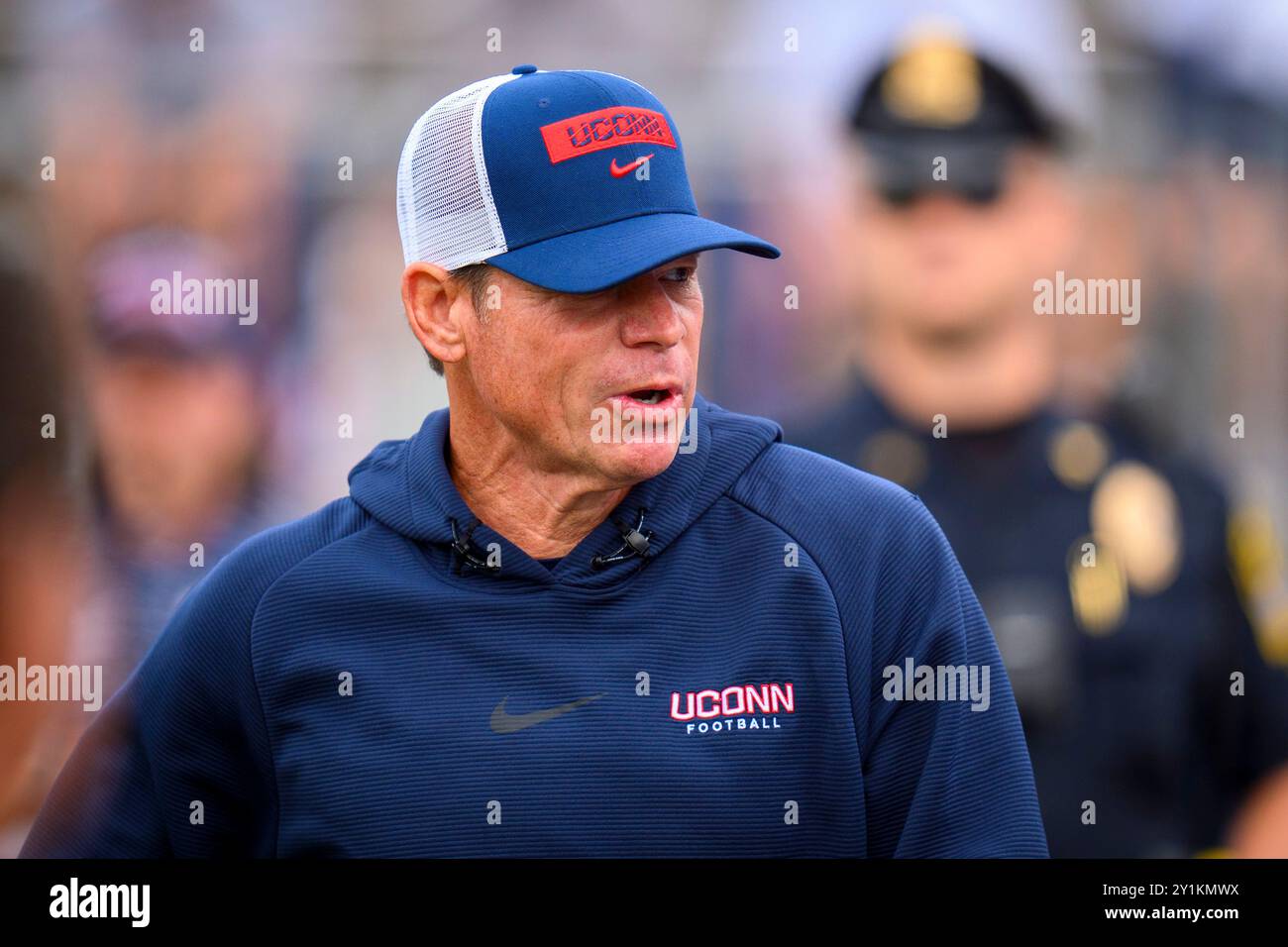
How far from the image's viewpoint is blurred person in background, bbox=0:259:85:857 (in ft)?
8.48

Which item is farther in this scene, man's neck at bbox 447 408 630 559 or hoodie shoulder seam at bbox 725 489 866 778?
man's neck at bbox 447 408 630 559

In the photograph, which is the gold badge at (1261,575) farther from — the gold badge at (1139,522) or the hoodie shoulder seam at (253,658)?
the hoodie shoulder seam at (253,658)

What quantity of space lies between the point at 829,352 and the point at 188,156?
1199mm

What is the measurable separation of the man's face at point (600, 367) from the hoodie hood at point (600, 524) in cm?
4

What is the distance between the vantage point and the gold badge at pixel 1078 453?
2555 millimetres

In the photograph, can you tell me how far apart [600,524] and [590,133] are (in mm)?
354

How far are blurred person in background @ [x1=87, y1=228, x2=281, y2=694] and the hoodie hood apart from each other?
1171 millimetres

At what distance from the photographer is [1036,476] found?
2551 mm

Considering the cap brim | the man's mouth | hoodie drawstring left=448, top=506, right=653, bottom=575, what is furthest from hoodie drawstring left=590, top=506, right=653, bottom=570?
the cap brim

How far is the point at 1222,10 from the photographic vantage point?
8.70 feet

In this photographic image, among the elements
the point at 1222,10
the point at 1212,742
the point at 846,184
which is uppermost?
the point at 1222,10

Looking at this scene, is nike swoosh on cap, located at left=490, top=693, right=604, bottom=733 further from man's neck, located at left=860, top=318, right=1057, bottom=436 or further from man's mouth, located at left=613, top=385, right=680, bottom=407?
man's neck, located at left=860, top=318, right=1057, bottom=436
